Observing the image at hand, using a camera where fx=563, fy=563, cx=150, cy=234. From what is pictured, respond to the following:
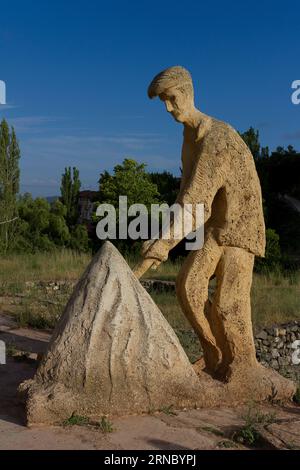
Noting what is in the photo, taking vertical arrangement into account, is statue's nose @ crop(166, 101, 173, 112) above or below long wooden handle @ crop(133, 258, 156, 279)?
above

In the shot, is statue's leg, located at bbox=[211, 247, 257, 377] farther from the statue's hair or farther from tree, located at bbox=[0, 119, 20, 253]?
tree, located at bbox=[0, 119, 20, 253]

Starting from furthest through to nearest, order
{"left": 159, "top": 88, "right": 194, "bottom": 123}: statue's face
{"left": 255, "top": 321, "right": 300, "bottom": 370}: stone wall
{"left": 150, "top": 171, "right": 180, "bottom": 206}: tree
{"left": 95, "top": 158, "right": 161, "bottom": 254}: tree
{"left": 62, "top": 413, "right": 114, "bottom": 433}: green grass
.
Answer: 1. {"left": 150, "top": 171, "right": 180, "bottom": 206}: tree
2. {"left": 95, "top": 158, "right": 161, "bottom": 254}: tree
3. {"left": 255, "top": 321, "right": 300, "bottom": 370}: stone wall
4. {"left": 159, "top": 88, "right": 194, "bottom": 123}: statue's face
5. {"left": 62, "top": 413, "right": 114, "bottom": 433}: green grass

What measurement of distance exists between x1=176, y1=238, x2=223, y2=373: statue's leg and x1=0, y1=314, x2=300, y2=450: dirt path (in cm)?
63

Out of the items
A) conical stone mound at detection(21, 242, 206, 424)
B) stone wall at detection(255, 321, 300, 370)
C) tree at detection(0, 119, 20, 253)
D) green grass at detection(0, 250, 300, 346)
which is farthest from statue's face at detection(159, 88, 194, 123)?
tree at detection(0, 119, 20, 253)

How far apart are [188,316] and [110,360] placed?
88 centimetres

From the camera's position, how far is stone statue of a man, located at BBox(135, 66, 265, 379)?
3.85 meters

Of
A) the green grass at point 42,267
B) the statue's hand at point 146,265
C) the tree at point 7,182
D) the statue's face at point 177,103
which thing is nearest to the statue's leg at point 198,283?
the statue's hand at point 146,265

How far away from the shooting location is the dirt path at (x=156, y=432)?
299cm

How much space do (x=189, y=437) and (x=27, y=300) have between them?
617 centimetres

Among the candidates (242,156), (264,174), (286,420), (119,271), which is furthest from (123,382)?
(264,174)

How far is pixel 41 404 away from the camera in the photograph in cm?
323

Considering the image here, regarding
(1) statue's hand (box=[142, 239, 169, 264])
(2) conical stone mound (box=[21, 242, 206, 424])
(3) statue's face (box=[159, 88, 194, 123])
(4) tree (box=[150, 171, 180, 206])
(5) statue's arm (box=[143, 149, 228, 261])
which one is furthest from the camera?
(4) tree (box=[150, 171, 180, 206])

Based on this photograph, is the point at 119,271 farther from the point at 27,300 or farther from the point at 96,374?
the point at 27,300

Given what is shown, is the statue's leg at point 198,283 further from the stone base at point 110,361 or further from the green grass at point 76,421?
the green grass at point 76,421
